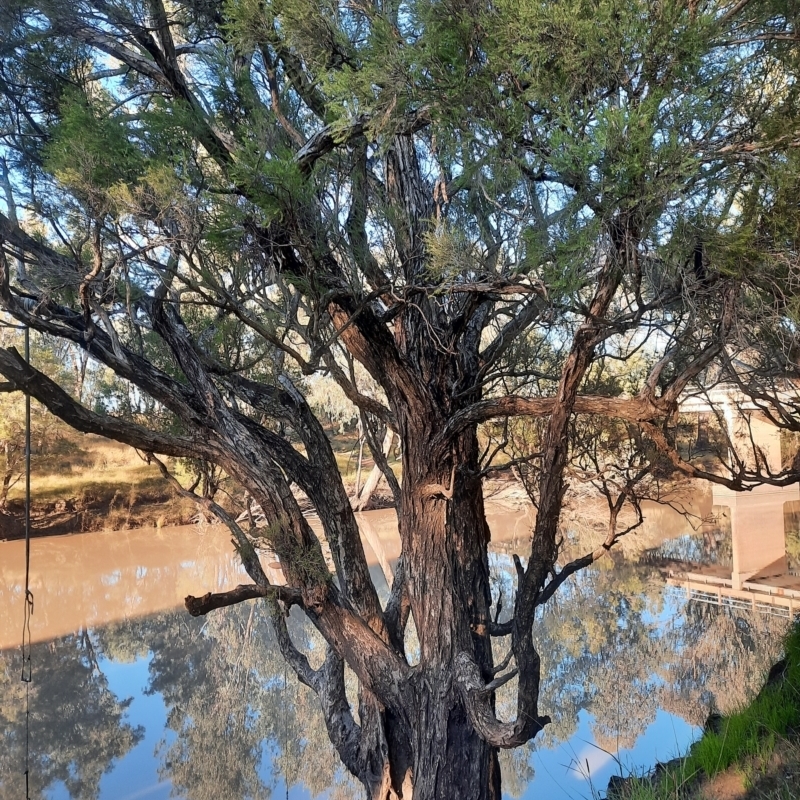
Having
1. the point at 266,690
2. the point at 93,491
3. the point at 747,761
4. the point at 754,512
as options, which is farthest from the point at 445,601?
the point at 754,512

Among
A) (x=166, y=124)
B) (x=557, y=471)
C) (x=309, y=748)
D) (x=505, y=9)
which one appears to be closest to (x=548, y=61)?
(x=505, y=9)

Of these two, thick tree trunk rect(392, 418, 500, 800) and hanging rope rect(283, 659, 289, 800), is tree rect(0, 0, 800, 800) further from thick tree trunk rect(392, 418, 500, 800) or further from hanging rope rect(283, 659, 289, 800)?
hanging rope rect(283, 659, 289, 800)

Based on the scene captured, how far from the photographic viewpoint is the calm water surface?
177 inches

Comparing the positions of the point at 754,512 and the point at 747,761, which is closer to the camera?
the point at 747,761

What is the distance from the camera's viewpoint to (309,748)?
488 centimetres

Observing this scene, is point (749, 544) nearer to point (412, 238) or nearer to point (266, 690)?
point (266, 690)

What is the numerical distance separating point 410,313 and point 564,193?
44.7 inches

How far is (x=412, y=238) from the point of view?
2566mm

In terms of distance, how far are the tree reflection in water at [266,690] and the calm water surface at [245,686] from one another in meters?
0.02

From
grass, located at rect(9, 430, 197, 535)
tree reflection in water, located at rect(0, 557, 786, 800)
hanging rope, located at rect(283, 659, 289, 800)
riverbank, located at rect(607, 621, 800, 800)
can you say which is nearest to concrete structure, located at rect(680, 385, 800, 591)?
tree reflection in water, located at rect(0, 557, 786, 800)

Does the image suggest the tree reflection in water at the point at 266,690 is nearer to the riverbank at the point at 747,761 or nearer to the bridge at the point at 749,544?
the bridge at the point at 749,544

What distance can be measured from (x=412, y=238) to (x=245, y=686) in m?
4.61

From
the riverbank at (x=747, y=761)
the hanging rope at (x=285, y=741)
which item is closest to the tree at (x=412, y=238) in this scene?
the riverbank at (x=747, y=761)

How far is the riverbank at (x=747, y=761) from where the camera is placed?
2.33 metres
